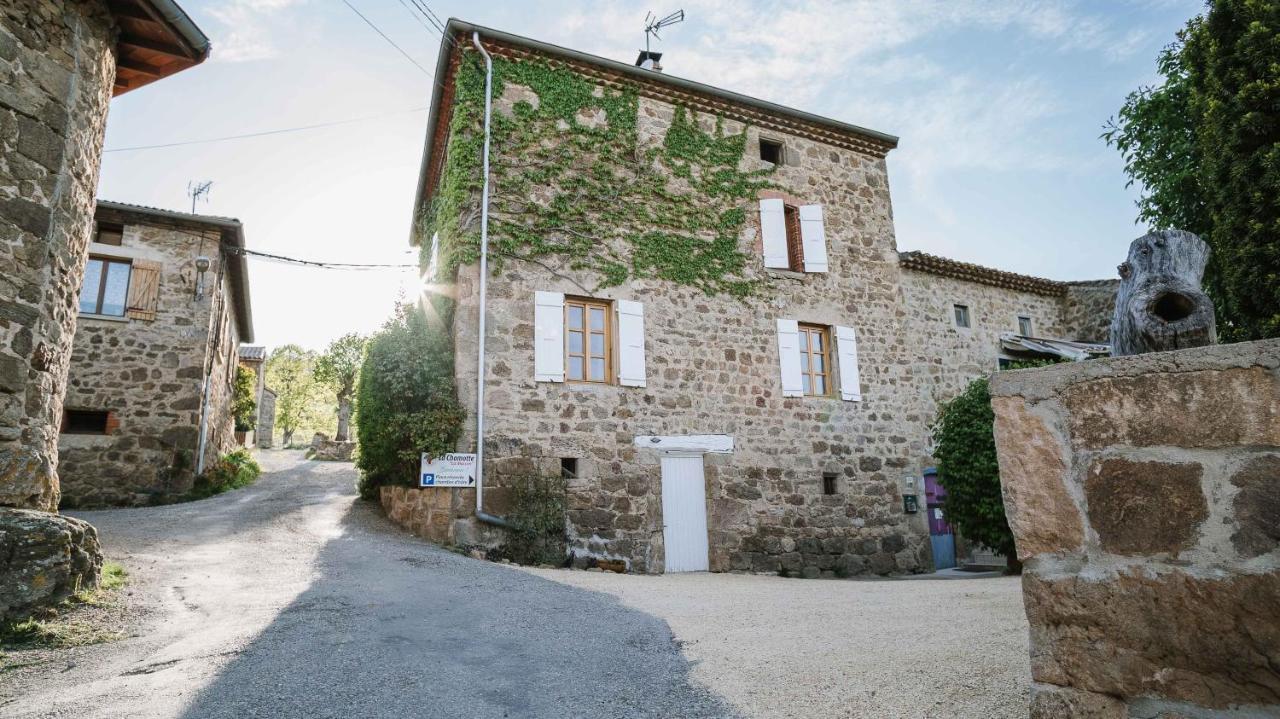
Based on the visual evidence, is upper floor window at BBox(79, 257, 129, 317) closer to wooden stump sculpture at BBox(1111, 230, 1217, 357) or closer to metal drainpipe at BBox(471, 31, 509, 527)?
metal drainpipe at BBox(471, 31, 509, 527)

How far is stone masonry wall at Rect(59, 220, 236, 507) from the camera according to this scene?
1072 cm

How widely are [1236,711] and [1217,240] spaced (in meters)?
8.36

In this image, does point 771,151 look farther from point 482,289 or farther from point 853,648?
point 853,648

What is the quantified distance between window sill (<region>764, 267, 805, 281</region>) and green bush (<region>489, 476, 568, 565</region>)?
461 centimetres

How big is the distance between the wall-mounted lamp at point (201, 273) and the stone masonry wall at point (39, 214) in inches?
295

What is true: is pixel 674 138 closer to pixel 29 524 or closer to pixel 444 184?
pixel 444 184

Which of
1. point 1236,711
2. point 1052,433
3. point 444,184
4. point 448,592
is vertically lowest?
point 448,592

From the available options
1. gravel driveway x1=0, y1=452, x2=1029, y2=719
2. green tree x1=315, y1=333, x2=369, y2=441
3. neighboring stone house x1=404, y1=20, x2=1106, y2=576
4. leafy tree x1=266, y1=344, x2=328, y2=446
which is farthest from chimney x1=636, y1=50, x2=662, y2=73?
leafy tree x1=266, y1=344, x2=328, y2=446

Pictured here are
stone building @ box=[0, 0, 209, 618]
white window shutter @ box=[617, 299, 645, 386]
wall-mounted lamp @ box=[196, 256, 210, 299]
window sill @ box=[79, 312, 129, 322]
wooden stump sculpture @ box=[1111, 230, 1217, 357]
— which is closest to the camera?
wooden stump sculpture @ box=[1111, 230, 1217, 357]

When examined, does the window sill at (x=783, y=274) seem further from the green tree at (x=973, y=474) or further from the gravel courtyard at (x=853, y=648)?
the gravel courtyard at (x=853, y=648)

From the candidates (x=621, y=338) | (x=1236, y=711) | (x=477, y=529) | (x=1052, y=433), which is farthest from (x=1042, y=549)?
(x=621, y=338)

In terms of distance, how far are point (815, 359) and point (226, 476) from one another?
10645 millimetres

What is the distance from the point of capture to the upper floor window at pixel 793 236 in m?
10.7

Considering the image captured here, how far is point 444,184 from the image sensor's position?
10.4 metres
